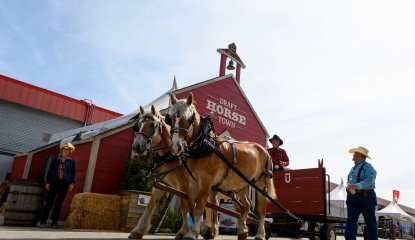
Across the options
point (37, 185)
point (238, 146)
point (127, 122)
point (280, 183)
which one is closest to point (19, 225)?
point (37, 185)

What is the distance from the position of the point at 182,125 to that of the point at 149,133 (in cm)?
66

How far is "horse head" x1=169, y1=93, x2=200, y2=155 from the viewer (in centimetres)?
514

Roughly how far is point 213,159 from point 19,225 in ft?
17.4

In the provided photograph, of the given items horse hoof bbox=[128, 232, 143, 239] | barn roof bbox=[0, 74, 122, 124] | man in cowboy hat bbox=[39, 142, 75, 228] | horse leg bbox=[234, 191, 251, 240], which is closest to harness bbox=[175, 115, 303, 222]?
horse leg bbox=[234, 191, 251, 240]

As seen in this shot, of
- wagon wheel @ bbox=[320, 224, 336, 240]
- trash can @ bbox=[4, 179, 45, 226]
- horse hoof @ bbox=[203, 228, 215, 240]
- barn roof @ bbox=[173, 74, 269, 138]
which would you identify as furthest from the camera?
barn roof @ bbox=[173, 74, 269, 138]

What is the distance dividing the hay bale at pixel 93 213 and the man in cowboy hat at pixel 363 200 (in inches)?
240

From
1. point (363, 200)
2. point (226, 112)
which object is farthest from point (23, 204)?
point (226, 112)

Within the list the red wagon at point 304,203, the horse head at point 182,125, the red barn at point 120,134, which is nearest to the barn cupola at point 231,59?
the red barn at point 120,134

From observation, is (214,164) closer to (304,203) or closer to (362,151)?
(362,151)

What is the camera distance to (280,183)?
28.5 ft

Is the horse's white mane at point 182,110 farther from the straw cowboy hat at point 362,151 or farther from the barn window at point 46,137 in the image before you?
the barn window at point 46,137

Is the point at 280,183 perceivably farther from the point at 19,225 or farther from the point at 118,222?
the point at 19,225

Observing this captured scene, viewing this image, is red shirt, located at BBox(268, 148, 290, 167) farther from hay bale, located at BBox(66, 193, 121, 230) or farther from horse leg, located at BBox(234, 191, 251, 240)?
hay bale, located at BBox(66, 193, 121, 230)

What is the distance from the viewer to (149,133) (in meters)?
5.72
